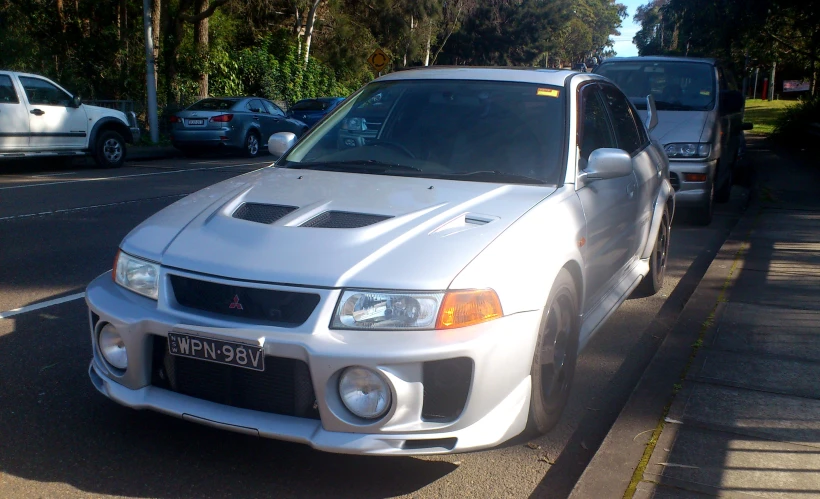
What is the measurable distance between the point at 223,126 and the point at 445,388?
56.2 ft

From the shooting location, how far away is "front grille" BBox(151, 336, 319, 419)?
10.4 ft

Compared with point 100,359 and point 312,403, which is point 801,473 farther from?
point 100,359

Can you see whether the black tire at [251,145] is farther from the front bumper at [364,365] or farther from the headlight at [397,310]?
the headlight at [397,310]

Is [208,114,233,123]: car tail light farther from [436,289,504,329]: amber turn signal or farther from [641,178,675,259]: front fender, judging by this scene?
[436,289,504,329]: amber turn signal

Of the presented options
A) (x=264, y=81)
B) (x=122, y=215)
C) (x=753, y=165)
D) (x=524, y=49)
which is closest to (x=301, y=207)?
(x=122, y=215)

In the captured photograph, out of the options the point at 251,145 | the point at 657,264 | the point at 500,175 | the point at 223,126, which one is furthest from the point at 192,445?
the point at 251,145

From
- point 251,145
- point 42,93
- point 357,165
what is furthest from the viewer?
point 251,145

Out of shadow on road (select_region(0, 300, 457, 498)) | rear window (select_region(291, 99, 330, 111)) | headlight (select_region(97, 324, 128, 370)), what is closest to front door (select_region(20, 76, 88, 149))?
rear window (select_region(291, 99, 330, 111))

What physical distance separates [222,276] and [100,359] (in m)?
0.77

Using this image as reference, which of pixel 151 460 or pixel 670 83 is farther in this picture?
pixel 670 83

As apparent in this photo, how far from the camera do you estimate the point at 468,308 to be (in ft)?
10.5

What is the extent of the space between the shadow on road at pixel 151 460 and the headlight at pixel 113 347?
42cm

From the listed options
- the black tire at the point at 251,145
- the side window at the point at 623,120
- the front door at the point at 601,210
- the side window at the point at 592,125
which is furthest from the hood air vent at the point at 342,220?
the black tire at the point at 251,145

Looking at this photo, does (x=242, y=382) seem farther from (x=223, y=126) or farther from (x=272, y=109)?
(x=272, y=109)
